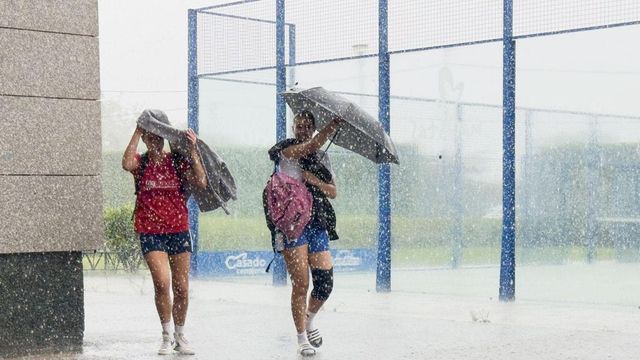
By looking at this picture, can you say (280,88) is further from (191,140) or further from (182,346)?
(182,346)

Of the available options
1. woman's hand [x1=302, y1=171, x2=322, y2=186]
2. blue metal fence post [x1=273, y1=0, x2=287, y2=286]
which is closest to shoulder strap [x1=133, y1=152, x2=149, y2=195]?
woman's hand [x1=302, y1=171, x2=322, y2=186]

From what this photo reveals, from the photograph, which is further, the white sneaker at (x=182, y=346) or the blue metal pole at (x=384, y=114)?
the blue metal pole at (x=384, y=114)

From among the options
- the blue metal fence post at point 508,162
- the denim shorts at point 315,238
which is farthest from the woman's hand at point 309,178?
the blue metal fence post at point 508,162

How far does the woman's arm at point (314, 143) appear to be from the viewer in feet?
29.3

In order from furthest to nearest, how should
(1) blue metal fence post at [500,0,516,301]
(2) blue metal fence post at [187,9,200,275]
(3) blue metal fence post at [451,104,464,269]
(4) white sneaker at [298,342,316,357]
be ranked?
(2) blue metal fence post at [187,9,200,275], (3) blue metal fence post at [451,104,464,269], (1) blue metal fence post at [500,0,516,301], (4) white sneaker at [298,342,316,357]

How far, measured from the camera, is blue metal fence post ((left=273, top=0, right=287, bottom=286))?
1686 centimetres

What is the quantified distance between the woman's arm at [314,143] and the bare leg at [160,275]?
1.17 meters

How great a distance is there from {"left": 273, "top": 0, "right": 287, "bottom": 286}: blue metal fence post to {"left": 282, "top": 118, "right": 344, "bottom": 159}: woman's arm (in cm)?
784

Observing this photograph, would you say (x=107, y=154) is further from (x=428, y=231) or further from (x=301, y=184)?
(x=301, y=184)

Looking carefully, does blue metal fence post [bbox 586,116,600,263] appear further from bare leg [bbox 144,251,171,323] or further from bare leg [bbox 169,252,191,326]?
bare leg [bbox 144,251,171,323]

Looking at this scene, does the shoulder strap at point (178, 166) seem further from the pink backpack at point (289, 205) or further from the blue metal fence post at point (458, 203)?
the blue metal fence post at point (458, 203)

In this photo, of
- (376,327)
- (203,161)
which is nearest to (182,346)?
(203,161)

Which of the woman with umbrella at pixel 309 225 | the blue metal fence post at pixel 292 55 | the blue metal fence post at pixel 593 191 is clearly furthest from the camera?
the blue metal fence post at pixel 292 55

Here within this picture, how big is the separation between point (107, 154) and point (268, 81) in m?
10.5
